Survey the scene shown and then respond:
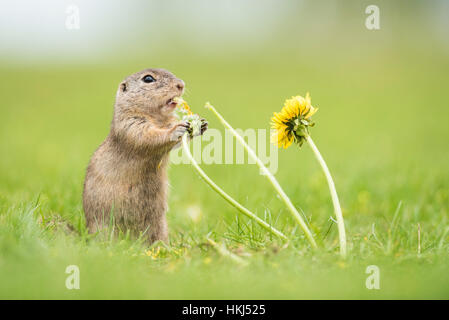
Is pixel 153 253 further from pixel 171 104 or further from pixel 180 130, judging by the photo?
pixel 171 104

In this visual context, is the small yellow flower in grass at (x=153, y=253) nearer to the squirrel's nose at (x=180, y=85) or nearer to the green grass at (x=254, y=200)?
the green grass at (x=254, y=200)

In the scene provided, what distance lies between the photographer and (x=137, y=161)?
12.7ft

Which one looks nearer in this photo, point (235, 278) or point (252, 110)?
point (235, 278)

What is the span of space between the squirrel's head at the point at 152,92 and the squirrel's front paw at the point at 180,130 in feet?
1.55

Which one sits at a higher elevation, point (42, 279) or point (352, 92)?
point (352, 92)

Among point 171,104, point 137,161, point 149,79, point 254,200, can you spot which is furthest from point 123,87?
point 254,200

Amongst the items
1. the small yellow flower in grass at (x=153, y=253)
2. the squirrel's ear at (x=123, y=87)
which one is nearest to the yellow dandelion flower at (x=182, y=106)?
the squirrel's ear at (x=123, y=87)

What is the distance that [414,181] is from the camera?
603 centimetres

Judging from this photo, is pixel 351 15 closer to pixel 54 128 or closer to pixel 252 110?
pixel 252 110

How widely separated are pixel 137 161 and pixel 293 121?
1313 mm

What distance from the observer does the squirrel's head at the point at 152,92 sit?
3.96 metres

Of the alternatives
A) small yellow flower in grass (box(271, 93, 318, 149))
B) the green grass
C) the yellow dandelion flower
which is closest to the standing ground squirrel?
the yellow dandelion flower
